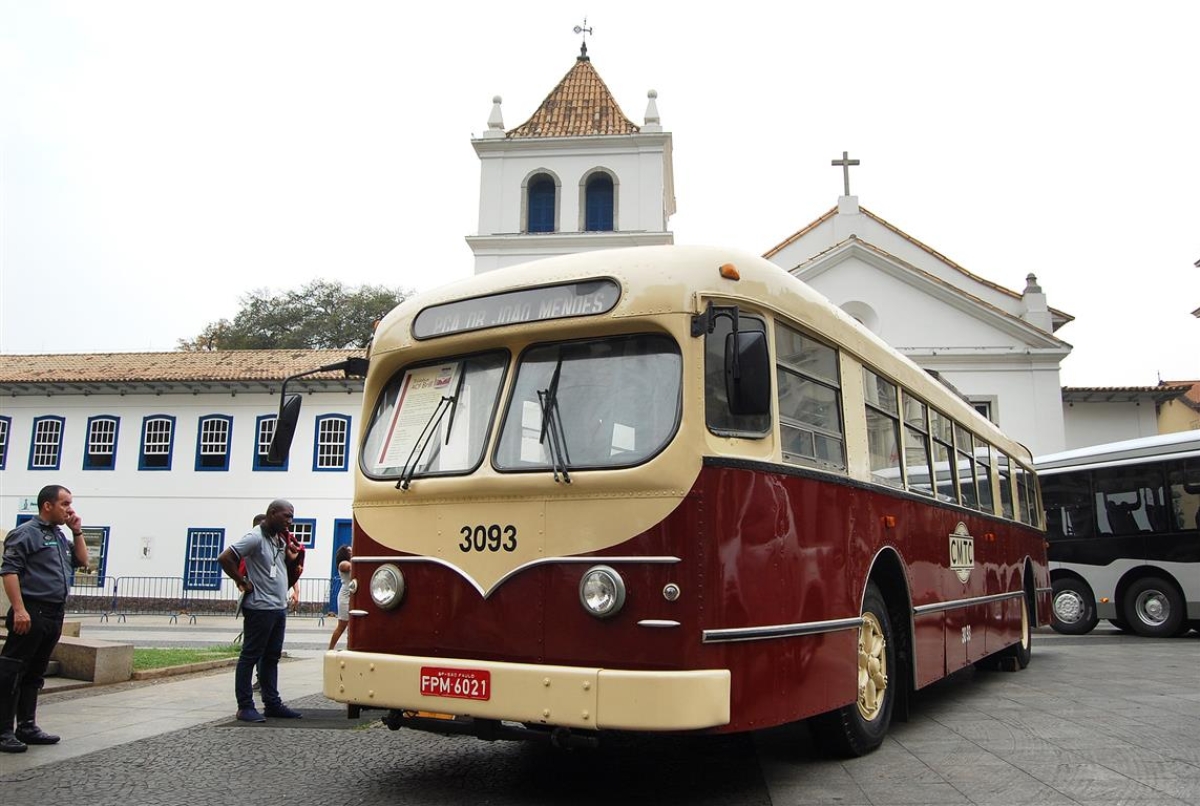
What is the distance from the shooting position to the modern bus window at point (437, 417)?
19.3ft

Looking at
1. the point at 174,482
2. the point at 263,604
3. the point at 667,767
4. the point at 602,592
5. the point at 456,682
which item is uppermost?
the point at 174,482

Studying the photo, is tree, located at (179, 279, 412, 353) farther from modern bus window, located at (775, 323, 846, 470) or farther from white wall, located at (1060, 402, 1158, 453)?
modern bus window, located at (775, 323, 846, 470)

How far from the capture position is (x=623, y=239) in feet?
112

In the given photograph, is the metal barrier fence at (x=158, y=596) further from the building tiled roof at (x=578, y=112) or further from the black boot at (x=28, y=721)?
the black boot at (x=28, y=721)

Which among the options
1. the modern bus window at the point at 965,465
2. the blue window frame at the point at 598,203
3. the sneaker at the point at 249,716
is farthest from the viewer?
the blue window frame at the point at 598,203

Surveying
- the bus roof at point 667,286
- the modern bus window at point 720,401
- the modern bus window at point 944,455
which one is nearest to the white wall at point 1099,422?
the modern bus window at point 944,455

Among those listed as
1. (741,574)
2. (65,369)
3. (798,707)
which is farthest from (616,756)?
(65,369)

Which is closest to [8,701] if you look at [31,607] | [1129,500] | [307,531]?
[31,607]

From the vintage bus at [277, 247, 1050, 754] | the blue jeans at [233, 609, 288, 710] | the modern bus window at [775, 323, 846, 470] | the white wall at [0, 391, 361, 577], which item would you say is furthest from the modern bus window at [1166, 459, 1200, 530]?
the white wall at [0, 391, 361, 577]

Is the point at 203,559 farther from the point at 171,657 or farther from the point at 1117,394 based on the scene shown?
the point at 1117,394

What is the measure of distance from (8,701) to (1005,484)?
9963mm

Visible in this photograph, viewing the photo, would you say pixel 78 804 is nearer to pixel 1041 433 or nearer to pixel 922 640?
pixel 922 640

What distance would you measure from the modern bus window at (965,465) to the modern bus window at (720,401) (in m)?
4.62

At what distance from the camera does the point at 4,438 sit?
32.9 m
